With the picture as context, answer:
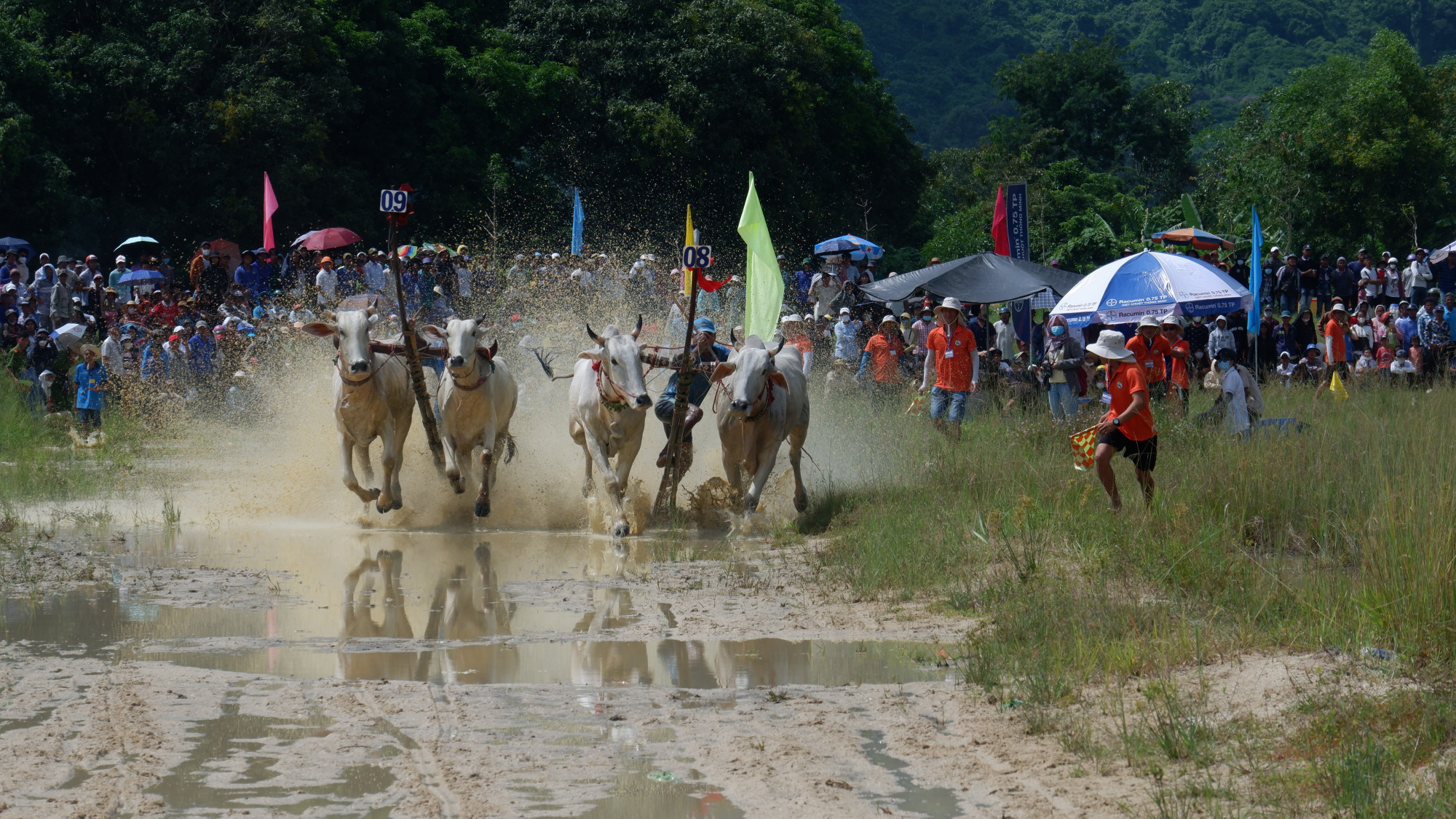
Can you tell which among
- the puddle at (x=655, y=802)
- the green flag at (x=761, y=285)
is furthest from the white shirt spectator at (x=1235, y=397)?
the puddle at (x=655, y=802)

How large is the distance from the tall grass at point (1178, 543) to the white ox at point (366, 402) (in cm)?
372

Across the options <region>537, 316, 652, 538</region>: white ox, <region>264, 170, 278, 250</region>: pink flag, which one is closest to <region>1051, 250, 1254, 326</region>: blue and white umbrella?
<region>537, 316, 652, 538</region>: white ox

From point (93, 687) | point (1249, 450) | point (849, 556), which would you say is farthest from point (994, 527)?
point (93, 687)

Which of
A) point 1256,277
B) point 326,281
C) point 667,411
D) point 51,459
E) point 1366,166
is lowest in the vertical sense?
point 51,459

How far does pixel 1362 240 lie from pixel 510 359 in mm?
21187

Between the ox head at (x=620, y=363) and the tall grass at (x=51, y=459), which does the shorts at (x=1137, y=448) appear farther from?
the tall grass at (x=51, y=459)

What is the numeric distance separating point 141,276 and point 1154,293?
14.6 metres

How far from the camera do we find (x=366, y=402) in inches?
505

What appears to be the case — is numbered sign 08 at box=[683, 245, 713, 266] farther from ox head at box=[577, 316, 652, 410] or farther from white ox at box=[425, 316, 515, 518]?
white ox at box=[425, 316, 515, 518]

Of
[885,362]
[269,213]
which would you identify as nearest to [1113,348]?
[885,362]

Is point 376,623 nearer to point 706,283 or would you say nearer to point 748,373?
point 748,373

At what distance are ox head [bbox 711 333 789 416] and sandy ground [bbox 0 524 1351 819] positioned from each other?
4.38m

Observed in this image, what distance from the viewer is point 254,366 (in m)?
19.5

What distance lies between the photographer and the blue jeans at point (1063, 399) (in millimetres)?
17297
